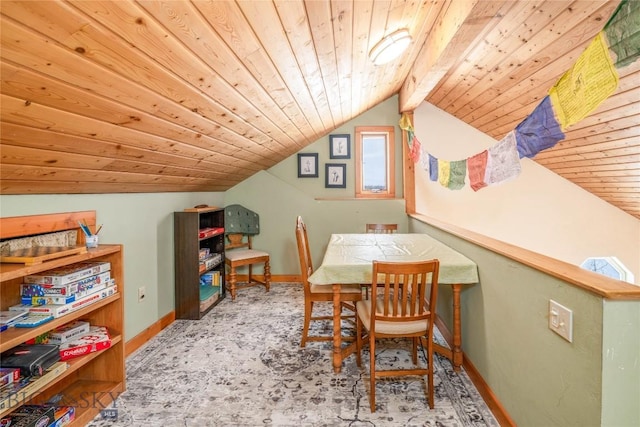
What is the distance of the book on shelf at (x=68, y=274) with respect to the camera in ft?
5.21

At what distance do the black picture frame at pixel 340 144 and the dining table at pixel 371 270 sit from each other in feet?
6.69

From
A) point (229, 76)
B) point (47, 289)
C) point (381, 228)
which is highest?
point (229, 76)

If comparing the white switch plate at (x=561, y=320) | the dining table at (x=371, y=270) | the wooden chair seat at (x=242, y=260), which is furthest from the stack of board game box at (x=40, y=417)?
the white switch plate at (x=561, y=320)

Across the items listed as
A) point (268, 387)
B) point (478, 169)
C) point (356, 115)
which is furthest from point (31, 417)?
point (356, 115)

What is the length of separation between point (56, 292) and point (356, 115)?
3636mm

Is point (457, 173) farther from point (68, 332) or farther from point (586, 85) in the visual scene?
point (68, 332)

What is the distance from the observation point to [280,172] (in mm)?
4391

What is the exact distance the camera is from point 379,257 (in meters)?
2.31

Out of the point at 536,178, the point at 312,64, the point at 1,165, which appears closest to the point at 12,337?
the point at 1,165

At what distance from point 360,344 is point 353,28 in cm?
200

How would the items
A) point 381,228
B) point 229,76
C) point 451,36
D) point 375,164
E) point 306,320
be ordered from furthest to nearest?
point 375,164 → point 381,228 → point 306,320 → point 451,36 → point 229,76

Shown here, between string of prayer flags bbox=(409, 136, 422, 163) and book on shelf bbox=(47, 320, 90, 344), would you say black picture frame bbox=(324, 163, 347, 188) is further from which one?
book on shelf bbox=(47, 320, 90, 344)

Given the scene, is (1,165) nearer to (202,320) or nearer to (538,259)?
(202,320)

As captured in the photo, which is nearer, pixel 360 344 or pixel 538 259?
pixel 538 259
